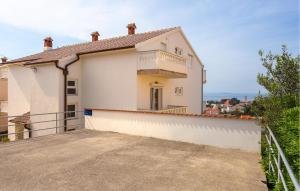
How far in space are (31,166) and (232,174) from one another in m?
5.48

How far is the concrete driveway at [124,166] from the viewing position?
18.5 feet

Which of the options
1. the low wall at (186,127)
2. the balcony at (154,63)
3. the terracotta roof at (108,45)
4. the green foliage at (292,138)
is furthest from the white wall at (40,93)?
the green foliage at (292,138)

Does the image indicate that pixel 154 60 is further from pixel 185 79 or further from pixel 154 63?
pixel 185 79

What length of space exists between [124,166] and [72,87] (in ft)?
33.4

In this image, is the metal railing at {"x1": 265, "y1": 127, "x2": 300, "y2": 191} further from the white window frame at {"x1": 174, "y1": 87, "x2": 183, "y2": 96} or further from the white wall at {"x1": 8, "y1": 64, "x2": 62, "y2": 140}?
the white window frame at {"x1": 174, "y1": 87, "x2": 183, "y2": 96}

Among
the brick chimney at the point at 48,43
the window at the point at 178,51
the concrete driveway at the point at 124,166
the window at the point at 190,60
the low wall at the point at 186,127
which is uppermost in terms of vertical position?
the brick chimney at the point at 48,43

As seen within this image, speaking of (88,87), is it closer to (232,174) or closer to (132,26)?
(132,26)

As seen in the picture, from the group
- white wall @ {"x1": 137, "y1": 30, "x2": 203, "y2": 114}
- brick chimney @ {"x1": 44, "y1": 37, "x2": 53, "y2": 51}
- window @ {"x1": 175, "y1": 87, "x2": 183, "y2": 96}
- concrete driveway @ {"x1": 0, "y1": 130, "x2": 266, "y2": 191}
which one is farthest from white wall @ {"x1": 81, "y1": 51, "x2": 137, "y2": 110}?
brick chimney @ {"x1": 44, "y1": 37, "x2": 53, "y2": 51}

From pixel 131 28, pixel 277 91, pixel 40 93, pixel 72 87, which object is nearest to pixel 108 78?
pixel 72 87

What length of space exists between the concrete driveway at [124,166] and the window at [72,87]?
5.79 metres

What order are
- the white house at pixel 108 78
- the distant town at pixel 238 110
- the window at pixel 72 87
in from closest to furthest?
the distant town at pixel 238 110 → the white house at pixel 108 78 → the window at pixel 72 87

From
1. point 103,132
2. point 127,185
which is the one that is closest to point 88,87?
point 103,132

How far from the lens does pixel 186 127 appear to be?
10336 mm

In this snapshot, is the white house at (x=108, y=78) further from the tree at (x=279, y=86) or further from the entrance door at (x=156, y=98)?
the tree at (x=279, y=86)
